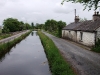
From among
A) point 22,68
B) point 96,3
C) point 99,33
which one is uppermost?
point 96,3

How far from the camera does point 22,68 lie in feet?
49.5

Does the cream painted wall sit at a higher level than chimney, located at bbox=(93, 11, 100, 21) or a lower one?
lower

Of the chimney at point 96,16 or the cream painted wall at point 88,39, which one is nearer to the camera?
the cream painted wall at point 88,39

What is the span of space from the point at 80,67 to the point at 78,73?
162 cm

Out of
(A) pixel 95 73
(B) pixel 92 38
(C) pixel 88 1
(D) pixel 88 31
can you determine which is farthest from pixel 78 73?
(D) pixel 88 31

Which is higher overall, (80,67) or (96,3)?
(96,3)

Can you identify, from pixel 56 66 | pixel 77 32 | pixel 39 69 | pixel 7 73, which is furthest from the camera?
pixel 77 32

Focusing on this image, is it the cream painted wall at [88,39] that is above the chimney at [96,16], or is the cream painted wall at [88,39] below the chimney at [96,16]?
below

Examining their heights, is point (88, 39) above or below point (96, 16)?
below

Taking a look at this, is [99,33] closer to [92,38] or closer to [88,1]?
[92,38]

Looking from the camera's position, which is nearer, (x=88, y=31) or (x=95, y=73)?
(x=95, y=73)

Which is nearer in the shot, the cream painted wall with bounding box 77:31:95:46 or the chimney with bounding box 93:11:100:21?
the cream painted wall with bounding box 77:31:95:46

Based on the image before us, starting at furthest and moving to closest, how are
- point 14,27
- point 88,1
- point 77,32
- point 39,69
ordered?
point 14,27 < point 77,32 < point 39,69 < point 88,1

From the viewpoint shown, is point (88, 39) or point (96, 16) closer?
point (88, 39)
